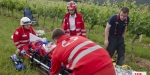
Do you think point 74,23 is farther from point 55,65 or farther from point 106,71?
point 106,71

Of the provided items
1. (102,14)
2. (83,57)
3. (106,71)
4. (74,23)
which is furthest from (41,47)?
(102,14)

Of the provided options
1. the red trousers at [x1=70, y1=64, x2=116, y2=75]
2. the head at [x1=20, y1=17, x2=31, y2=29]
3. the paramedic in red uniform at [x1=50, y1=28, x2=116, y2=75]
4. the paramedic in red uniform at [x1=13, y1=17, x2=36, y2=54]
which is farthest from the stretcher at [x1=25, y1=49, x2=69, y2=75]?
the red trousers at [x1=70, y1=64, x2=116, y2=75]

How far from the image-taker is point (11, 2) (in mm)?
14938

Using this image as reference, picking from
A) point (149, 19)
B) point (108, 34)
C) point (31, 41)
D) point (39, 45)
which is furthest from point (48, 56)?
point (149, 19)

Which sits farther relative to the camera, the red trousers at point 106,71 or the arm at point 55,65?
the arm at point 55,65

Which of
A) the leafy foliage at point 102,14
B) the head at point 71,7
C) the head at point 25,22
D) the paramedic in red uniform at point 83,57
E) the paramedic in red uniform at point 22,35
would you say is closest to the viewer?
the paramedic in red uniform at point 83,57

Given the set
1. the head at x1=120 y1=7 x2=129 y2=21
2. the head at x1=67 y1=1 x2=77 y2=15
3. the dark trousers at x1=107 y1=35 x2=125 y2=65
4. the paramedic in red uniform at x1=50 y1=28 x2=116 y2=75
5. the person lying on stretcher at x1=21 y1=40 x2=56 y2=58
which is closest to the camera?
the paramedic in red uniform at x1=50 y1=28 x2=116 y2=75

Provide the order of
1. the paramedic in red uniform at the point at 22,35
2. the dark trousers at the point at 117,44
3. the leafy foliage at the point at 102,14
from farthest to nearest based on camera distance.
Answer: the leafy foliage at the point at 102,14 → the paramedic in red uniform at the point at 22,35 → the dark trousers at the point at 117,44

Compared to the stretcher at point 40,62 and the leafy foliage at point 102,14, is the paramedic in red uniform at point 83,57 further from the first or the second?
the leafy foliage at point 102,14

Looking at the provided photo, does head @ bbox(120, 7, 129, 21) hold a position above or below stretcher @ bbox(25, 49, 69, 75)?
above

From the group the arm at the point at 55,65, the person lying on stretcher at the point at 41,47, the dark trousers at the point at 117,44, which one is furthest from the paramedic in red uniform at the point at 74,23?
the arm at the point at 55,65

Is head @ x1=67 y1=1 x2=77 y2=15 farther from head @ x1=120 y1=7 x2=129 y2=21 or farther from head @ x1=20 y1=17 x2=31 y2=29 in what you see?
head @ x1=20 y1=17 x2=31 y2=29

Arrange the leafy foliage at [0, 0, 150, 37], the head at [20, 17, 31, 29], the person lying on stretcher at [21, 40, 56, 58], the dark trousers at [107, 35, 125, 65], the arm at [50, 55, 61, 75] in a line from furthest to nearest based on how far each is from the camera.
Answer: the leafy foliage at [0, 0, 150, 37] → the head at [20, 17, 31, 29] → the dark trousers at [107, 35, 125, 65] → the person lying on stretcher at [21, 40, 56, 58] → the arm at [50, 55, 61, 75]

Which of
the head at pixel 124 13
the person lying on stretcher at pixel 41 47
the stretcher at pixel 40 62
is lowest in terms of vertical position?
the stretcher at pixel 40 62
